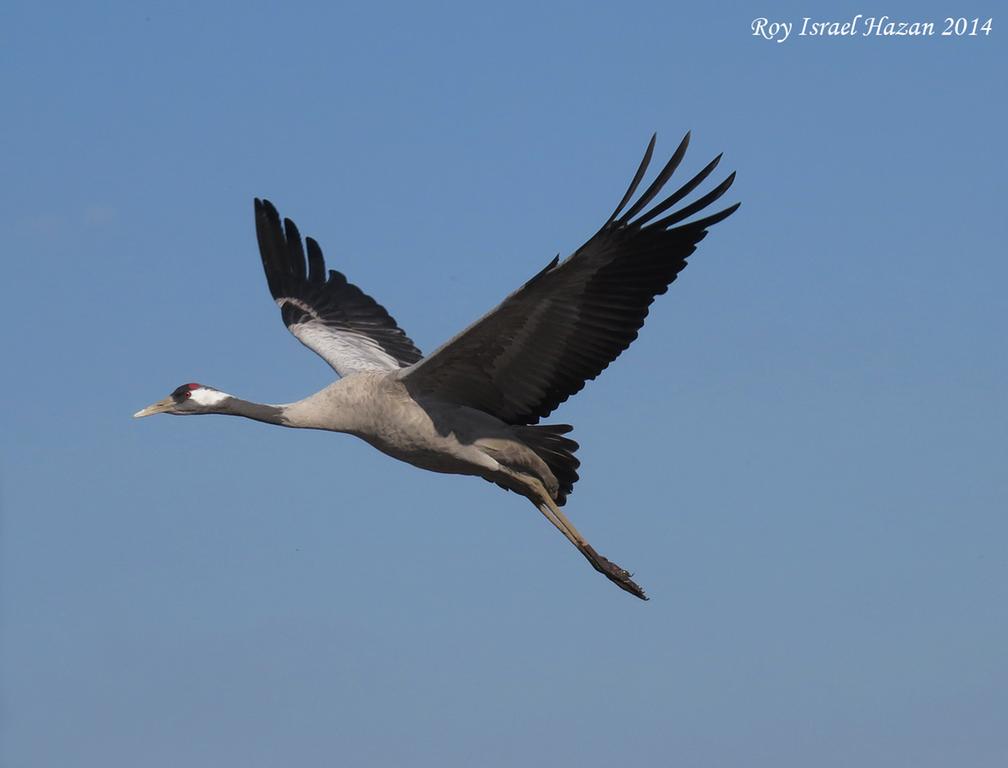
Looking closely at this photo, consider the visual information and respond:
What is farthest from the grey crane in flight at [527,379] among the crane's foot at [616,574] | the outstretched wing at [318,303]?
the outstretched wing at [318,303]

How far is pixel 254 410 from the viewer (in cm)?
1069

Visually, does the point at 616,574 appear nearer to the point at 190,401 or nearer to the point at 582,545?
the point at 582,545

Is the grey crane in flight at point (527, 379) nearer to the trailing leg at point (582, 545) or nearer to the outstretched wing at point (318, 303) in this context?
the trailing leg at point (582, 545)

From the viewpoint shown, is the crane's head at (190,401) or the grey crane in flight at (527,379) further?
the crane's head at (190,401)

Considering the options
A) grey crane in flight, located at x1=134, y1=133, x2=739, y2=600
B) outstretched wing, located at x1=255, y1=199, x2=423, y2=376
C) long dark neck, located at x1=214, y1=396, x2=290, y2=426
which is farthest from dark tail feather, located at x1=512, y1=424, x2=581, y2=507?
outstretched wing, located at x1=255, y1=199, x2=423, y2=376

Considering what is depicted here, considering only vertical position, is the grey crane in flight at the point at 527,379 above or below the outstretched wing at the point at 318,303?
below

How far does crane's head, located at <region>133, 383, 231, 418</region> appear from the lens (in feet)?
35.4

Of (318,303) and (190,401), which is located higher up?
(318,303)

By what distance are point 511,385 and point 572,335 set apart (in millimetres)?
720

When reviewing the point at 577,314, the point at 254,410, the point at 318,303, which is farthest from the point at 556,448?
the point at 318,303

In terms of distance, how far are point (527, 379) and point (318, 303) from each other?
4258 mm

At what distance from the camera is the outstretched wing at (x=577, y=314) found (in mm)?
9352

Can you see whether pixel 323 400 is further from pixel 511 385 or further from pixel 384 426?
pixel 511 385

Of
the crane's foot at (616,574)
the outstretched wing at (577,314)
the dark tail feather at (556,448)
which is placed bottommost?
the crane's foot at (616,574)
